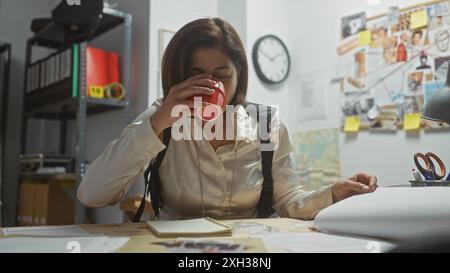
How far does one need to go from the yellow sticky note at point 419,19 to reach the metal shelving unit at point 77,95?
54.8 inches

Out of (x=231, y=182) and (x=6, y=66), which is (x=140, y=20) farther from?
(x=231, y=182)

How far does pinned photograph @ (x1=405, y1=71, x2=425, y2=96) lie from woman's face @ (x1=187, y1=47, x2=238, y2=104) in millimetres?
1260

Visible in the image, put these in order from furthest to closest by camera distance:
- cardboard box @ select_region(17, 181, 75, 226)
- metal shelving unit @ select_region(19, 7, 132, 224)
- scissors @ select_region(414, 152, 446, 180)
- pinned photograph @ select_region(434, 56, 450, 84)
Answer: cardboard box @ select_region(17, 181, 75, 226) < metal shelving unit @ select_region(19, 7, 132, 224) < pinned photograph @ select_region(434, 56, 450, 84) < scissors @ select_region(414, 152, 446, 180)

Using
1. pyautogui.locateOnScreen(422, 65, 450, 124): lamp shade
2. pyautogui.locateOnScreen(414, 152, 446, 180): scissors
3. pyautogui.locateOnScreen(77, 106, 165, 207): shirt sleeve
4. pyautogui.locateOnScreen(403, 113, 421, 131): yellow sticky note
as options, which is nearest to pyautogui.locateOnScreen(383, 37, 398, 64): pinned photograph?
pyautogui.locateOnScreen(403, 113, 421, 131): yellow sticky note

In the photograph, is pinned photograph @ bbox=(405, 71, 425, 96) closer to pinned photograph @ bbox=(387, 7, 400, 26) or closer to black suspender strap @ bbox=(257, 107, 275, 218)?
pinned photograph @ bbox=(387, 7, 400, 26)

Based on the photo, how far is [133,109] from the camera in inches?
83.7

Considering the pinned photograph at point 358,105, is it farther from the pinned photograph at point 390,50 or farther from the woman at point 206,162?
the woman at point 206,162

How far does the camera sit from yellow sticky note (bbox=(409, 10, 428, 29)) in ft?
5.82

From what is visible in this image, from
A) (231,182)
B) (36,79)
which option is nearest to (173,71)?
(231,182)

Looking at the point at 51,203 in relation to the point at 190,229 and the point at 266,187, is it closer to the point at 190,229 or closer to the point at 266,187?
the point at 266,187

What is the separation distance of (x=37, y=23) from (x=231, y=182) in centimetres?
207

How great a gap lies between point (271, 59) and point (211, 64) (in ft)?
4.95

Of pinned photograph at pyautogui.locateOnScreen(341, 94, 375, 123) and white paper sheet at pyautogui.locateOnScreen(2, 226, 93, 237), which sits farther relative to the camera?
pinned photograph at pyautogui.locateOnScreen(341, 94, 375, 123)
